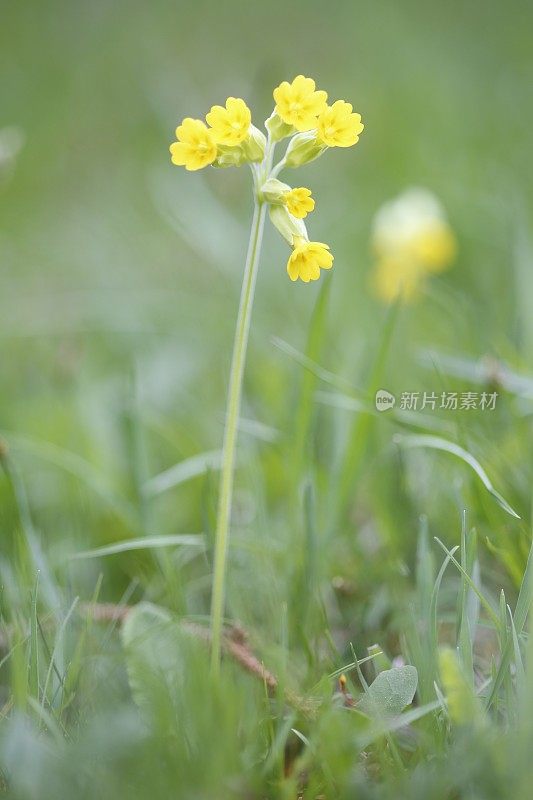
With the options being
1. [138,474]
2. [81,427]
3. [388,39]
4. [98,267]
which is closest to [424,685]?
[138,474]

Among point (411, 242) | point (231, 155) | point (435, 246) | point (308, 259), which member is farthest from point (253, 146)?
point (435, 246)

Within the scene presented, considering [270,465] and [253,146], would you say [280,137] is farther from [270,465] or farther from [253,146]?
[270,465]

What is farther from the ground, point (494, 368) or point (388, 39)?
point (388, 39)

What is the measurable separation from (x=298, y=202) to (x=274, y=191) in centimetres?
3

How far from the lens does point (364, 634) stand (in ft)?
4.58

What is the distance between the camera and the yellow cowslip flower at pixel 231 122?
1.08 m

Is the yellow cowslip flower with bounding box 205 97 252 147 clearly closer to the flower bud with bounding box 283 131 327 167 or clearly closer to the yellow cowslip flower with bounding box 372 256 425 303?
the flower bud with bounding box 283 131 327 167

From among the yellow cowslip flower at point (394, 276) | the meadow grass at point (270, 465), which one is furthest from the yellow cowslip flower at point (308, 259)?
the yellow cowslip flower at point (394, 276)

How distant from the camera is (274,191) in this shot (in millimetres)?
1107

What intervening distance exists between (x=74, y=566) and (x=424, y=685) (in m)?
0.72

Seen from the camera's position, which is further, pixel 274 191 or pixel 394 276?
pixel 394 276

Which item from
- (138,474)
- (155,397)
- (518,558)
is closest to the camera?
(518,558)

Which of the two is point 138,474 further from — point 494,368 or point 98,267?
Answer: point 98,267

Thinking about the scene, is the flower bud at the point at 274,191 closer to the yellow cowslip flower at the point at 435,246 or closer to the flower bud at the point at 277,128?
the flower bud at the point at 277,128
